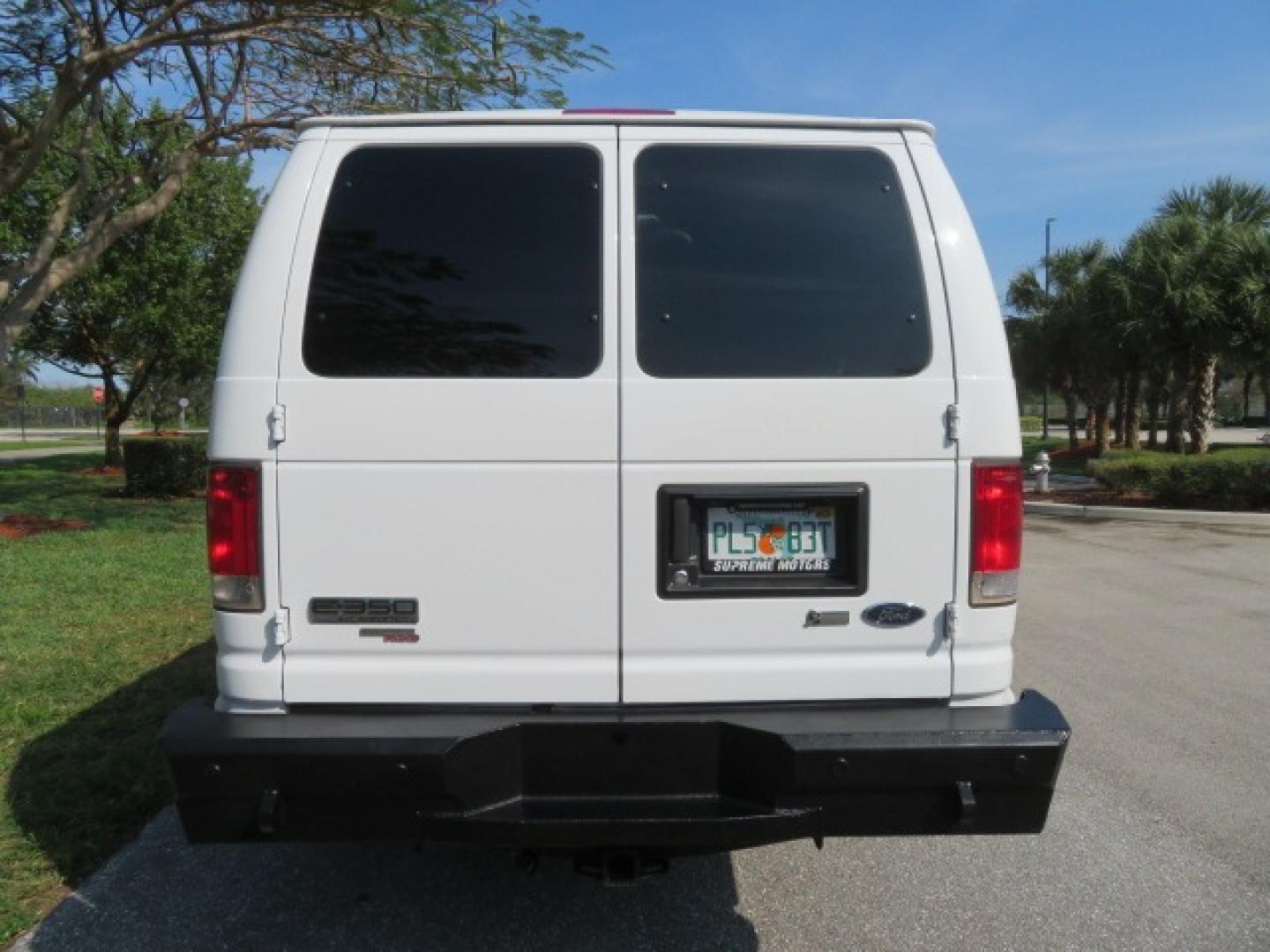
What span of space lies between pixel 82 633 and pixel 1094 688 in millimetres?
6616

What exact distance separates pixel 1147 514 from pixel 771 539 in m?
15.4

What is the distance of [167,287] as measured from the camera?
65.4 feet

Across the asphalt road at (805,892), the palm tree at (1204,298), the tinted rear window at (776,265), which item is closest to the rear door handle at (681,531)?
the tinted rear window at (776,265)

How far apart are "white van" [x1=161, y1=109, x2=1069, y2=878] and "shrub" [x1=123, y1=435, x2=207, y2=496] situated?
1566cm

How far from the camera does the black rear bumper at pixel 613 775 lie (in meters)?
2.60

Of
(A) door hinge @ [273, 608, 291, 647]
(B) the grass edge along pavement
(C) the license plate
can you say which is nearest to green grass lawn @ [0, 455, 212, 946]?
(A) door hinge @ [273, 608, 291, 647]

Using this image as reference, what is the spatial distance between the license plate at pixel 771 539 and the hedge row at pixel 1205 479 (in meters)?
16.2

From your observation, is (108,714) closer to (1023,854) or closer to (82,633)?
(82,633)

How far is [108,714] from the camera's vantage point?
5.25 meters

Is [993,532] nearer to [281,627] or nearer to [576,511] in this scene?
→ [576,511]

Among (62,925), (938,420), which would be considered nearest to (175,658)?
(62,925)

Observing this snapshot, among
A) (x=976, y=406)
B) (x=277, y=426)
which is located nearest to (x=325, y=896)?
(x=277, y=426)

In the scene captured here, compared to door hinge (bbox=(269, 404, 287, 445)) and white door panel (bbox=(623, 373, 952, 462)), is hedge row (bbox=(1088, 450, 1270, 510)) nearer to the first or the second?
white door panel (bbox=(623, 373, 952, 462))

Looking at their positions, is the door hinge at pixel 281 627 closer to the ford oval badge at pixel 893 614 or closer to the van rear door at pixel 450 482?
the van rear door at pixel 450 482
